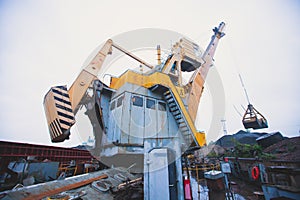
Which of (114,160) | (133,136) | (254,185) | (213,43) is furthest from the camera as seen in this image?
(213,43)

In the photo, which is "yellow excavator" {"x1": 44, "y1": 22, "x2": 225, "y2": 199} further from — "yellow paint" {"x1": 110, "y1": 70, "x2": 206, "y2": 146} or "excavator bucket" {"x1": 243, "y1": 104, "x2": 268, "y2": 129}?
"excavator bucket" {"x1": 243, "y1": 104, "x2": 268, "y2": 129}

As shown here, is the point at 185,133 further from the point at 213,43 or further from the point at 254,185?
the point at 213,43

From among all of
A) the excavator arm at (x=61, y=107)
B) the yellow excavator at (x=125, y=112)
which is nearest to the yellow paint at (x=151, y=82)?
the yellow excavator at (x=125, y=112)

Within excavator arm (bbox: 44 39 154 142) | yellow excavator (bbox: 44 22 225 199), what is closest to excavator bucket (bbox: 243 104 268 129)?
yellow excavator (bbox: 44 22 225 199)

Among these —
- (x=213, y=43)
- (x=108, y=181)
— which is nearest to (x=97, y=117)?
(x=108, y=181)

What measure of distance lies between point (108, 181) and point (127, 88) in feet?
15.1

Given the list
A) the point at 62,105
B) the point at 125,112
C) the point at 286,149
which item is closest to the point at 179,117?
the point at 125,112

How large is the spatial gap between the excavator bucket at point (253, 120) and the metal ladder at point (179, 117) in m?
4.42

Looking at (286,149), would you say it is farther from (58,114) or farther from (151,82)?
(58,114)

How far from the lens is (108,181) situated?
11.6ft

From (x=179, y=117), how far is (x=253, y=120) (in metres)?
5.03

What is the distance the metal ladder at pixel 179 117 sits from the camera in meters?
7.57

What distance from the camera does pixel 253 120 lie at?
8.72 m

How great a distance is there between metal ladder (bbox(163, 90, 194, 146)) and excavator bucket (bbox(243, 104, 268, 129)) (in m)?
4.42
